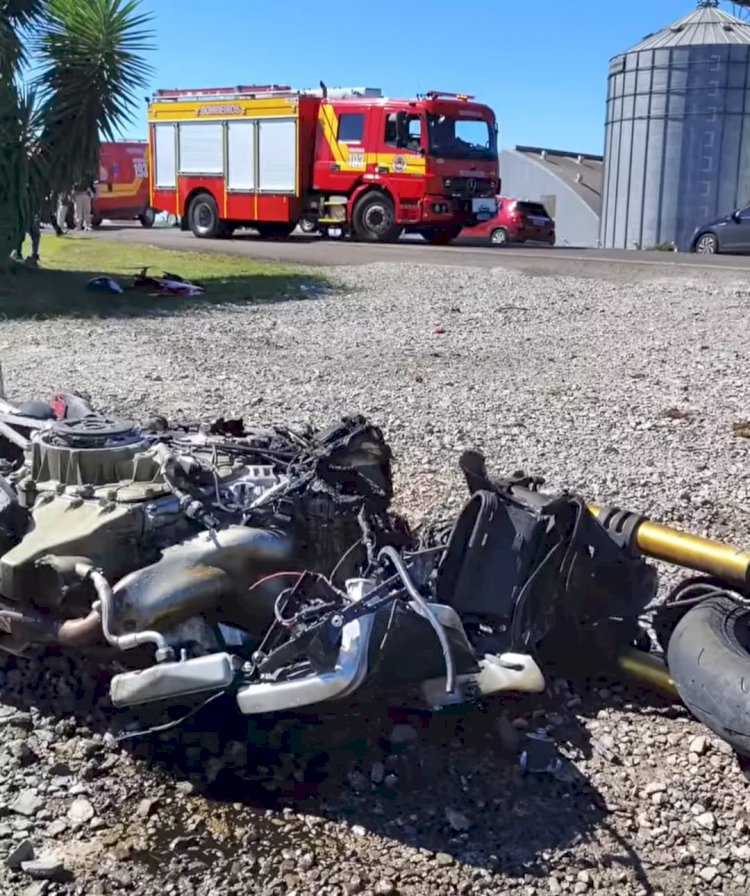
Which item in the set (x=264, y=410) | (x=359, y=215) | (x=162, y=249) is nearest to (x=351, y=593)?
(x=264, y=410)

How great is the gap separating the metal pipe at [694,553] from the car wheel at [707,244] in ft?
65.9

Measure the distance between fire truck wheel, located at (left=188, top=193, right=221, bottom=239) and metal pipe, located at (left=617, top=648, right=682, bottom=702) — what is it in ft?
75.2

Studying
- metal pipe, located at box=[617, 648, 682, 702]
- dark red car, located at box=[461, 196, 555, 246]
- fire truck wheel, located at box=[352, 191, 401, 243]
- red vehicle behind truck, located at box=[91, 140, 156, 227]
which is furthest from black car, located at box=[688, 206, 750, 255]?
metal pipe, located at box=[617, 648, 682, 702]

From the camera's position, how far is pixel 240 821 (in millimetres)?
3162

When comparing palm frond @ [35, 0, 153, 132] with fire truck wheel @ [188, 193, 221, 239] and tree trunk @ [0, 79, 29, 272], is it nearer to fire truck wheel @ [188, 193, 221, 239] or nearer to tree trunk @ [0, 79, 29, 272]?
tree trunk @ [0, 79, 29, 272]

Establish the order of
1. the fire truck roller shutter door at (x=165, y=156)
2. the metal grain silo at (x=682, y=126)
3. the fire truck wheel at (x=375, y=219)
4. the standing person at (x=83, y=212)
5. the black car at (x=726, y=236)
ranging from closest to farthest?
1. the black car at (x=726, y=236)
2. the fire truck wheel at (x=375, y=219)
3. the fire truck roller shutter door at (x=165, y=156)
4. the metal grain silo at (x=682, y=126)
5. the standing person at (x=83, y=212)

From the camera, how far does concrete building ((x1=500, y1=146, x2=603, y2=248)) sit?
3519 centimetres

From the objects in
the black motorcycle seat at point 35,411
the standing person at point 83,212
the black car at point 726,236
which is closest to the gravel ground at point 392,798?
the black motorcycle seat at point 35,411

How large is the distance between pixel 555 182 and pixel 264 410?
30555mm

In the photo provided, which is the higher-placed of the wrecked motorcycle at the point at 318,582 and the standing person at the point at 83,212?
the standing person at the point at 83,212

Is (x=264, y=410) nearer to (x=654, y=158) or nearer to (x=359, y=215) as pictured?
(x=359, y=215)

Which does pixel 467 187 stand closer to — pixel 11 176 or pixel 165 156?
A: pixel 165 156

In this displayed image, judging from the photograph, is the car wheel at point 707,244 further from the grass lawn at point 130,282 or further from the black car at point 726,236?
the grass lawn at point 130,282

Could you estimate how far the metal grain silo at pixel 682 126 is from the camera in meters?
29.3
